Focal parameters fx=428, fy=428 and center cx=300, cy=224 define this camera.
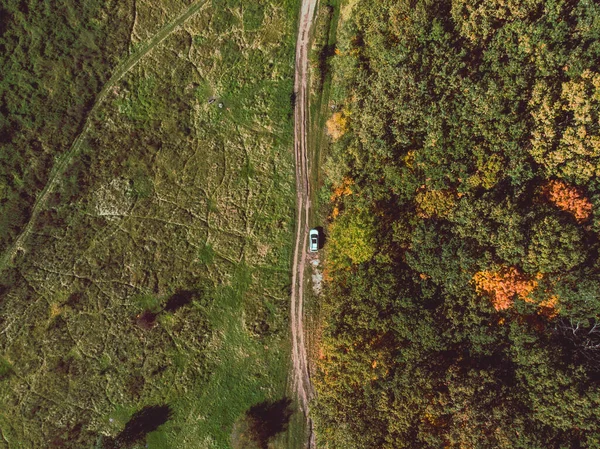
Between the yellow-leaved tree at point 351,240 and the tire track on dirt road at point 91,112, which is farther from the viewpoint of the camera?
the tire track on dirt road at point 91,112

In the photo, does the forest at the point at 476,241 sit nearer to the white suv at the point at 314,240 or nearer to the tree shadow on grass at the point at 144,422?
the white suv at the point at 314,240

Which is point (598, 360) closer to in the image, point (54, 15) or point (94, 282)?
point (94, 282)

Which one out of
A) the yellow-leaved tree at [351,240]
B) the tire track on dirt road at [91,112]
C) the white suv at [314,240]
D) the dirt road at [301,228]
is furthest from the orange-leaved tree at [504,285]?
the tire track on dirt road at [91,112]

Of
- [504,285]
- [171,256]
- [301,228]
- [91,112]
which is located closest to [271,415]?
[171,256]

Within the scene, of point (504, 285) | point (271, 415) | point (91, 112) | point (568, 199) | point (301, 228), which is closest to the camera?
point (504, 285)

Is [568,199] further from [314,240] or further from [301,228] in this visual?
[301,228]

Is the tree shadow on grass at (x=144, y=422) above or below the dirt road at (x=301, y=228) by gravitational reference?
below

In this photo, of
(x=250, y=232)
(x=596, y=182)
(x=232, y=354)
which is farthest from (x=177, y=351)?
(x=596, y=182)

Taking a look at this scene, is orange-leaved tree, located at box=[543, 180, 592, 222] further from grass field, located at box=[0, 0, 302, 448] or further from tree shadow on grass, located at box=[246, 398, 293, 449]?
tree shadow on grass, located at box=[246, 398, 293, 449]
